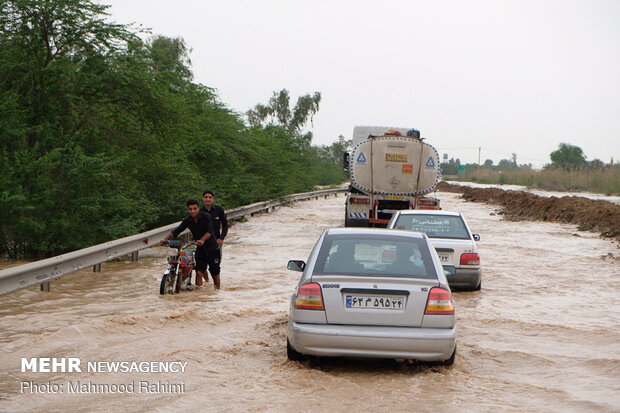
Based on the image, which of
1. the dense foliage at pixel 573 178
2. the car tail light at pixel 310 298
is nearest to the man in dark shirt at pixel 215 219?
the car tail light at pixel 310 298

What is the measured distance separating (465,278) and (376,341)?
20.2ft

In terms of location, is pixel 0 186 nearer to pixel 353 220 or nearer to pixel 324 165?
pixel 353 220

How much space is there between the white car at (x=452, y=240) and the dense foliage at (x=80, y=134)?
22.0 feet

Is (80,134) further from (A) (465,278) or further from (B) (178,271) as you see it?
(A) (465,278)

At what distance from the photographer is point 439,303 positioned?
22.9 ft

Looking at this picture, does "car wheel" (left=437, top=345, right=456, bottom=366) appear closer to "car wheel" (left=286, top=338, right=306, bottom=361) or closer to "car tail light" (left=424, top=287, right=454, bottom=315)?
"car tail light" (left=424, top=287, right=454, bottom=315)

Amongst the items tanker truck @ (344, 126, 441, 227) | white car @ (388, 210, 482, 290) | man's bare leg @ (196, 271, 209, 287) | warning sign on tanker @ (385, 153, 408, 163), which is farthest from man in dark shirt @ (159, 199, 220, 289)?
warning sign on tanker @ (385, 153, 408, 163)

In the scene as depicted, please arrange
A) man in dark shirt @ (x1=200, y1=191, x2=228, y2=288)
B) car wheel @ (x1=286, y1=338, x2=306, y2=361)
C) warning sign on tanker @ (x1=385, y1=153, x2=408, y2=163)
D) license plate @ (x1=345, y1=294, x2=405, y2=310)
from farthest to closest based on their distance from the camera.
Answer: warning sign on tanker @ (x1=385, y1=153, x2=408, y2=163) < man in dark shirt @ (x1=200, y1=191, x2=228, y2=288) < car wheel @ (x1=286, y1=338, x2=306, y2=361) < license plate @ (x1=345, y1=294, x2=405, y2=310)

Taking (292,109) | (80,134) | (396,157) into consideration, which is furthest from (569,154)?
(80,134)

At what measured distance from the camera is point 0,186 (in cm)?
1450

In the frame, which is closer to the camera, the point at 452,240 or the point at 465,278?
the point at 465,278

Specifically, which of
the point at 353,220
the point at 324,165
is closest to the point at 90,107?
the point at 353,220

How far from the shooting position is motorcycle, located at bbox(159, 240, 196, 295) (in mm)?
11641

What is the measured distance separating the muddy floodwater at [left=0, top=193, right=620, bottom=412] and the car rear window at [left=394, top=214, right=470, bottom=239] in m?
1.09
